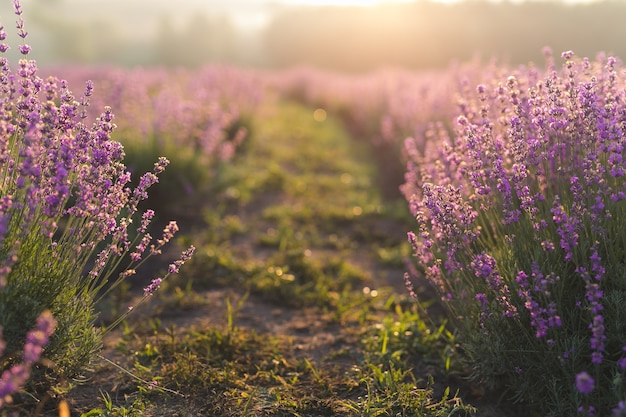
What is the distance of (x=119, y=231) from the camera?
7.71 feet

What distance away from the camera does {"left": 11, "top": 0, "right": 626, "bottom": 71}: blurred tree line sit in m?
16.5

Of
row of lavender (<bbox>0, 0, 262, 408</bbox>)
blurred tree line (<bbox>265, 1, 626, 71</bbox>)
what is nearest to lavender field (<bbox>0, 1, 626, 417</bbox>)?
row of lavender (<bbox>0, 0, 262, 408</bbox>)

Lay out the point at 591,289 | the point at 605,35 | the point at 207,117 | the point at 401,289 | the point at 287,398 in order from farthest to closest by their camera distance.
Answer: the point at 605,35
the point at 207,117
the point at 401,289
the point at 287,398
the point at 591,289

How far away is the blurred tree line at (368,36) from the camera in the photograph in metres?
16.5

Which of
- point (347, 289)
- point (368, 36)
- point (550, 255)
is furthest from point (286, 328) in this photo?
point (368, 36)

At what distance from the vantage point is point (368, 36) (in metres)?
36.4

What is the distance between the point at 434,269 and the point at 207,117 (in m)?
4.70

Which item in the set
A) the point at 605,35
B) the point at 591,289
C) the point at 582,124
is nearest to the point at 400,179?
the point at 582,124

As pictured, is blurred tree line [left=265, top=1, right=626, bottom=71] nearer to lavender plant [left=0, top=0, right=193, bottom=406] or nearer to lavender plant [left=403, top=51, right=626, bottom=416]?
lavender plant [left=403, top=51, right=626, bottom=416]

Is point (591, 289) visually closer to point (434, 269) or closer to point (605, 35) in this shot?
point (434, 269)

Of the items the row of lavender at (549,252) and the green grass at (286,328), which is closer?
the row of lavender at (549,252)

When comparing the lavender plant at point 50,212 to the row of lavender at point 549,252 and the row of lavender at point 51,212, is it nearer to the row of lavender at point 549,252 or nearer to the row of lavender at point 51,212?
the row of lavender at point 51,212

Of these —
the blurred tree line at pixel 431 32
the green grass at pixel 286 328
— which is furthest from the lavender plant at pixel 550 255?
the blurred tree line at pixel 431 32

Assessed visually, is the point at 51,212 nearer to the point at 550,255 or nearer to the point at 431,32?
the point at 550,255
